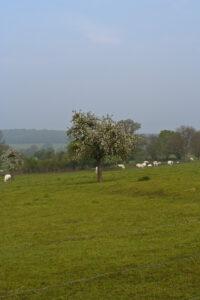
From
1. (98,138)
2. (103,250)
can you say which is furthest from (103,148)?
(103,250)

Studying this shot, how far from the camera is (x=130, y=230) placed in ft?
60.6

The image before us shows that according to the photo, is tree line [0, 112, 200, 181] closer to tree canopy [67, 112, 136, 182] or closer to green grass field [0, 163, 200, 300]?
tree canopy [67, 112, 136, 182]

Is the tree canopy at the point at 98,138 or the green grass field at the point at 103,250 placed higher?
the tree canopy at the point at 98,138

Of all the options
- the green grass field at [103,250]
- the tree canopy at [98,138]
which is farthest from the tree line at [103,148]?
the green grass field at [103,250]

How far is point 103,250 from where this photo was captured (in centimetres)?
1499

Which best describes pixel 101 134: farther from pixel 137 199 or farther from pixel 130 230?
pixel 130 230

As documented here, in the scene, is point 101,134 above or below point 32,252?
above

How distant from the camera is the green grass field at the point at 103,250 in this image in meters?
11.0

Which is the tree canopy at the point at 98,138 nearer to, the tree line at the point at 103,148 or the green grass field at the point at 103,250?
the tree line at the point at 103,148

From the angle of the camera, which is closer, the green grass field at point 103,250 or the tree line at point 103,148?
the green grass field at point 103,250

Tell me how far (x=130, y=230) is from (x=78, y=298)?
27.1 ft

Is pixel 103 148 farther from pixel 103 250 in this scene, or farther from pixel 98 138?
pixel 103 250

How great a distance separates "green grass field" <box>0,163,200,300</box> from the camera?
11.0 m

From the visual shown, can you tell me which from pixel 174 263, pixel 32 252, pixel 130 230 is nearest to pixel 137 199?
pixel 130 230
